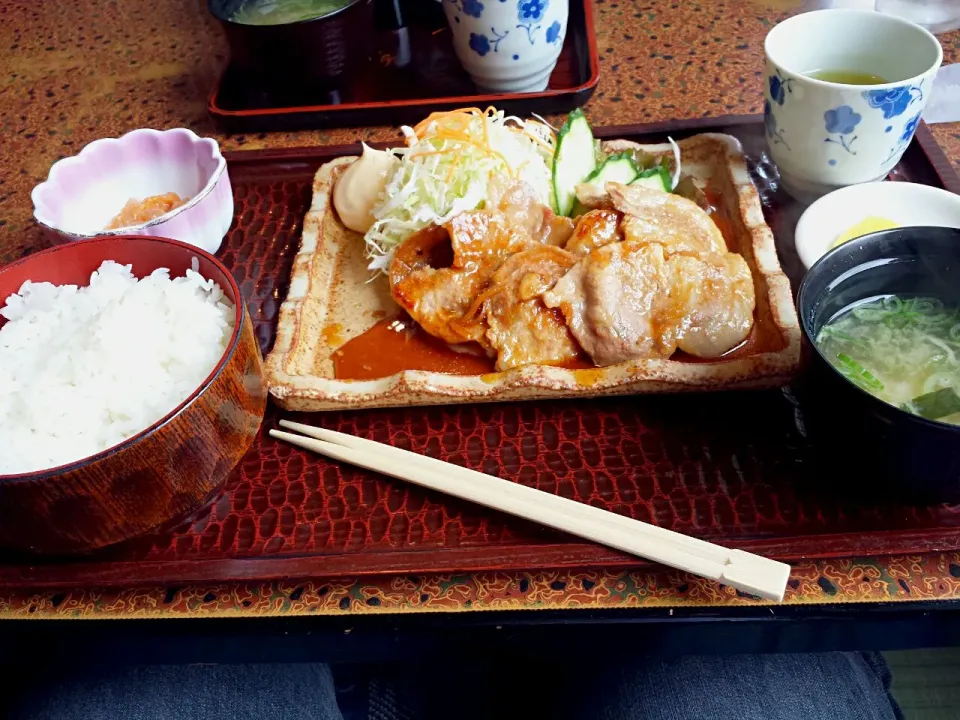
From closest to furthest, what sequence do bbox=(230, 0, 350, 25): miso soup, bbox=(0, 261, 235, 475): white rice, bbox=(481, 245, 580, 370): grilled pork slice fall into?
bbox=(0, 261, 235, 475): white rice, bbox=(481, 245, 580, 370): grilled pork slice, bbox=(230, 0, 350, 25): miso soup

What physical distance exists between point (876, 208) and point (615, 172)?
0.71 metres

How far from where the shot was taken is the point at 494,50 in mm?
2525

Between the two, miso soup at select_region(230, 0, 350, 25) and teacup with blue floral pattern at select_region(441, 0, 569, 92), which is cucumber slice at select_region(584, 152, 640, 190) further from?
miso soup at select_region(230, 0, 350, 25)

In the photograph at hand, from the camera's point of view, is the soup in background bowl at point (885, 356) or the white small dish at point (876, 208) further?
the white small dish at point (876, 208)

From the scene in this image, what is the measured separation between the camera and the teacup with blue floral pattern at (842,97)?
1.85m

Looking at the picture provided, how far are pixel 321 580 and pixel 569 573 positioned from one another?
0.48 m

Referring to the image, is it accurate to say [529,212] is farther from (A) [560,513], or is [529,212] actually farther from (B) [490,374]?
(A) [560,513]

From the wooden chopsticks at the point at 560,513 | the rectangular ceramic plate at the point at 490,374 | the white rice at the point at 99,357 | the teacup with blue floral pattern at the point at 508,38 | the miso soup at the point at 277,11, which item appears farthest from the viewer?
the miso soup at the point at 277,11

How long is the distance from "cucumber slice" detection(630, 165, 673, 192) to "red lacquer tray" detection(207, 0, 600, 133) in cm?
60

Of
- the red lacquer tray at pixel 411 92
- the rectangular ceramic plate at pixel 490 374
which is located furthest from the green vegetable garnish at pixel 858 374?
the red lacquer tray at pixel 411 92

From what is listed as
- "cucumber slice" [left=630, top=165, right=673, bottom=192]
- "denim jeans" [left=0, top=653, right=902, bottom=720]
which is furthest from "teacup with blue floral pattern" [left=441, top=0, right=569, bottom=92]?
"denim jeans" [left=0, top=653, right=902, bottom=720]

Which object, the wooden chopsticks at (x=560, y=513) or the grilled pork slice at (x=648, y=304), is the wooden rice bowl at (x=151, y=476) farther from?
the grilled pork slice at (x=648, y=304)

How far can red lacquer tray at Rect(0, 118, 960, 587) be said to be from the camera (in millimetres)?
1399

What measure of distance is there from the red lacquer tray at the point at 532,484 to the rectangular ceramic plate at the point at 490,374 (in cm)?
5
